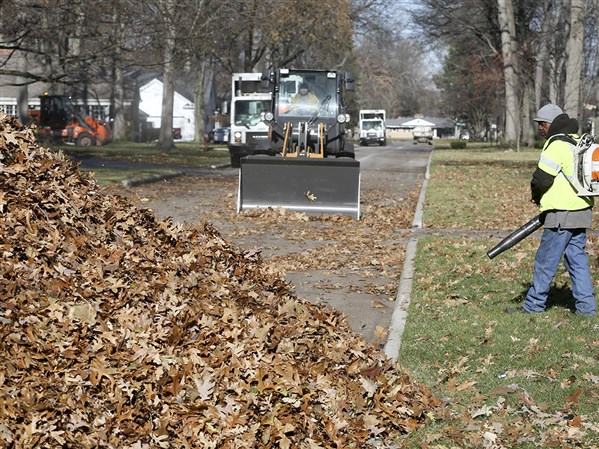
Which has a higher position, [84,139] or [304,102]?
[304,102]

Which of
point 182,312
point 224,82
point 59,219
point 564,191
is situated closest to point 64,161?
point 59,219

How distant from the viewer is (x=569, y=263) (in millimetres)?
9102

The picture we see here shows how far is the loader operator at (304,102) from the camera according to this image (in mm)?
22469

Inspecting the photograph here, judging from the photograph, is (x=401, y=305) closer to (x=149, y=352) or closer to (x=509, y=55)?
(x=149, y=352)

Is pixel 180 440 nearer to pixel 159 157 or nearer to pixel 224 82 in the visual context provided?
pixel 159 157

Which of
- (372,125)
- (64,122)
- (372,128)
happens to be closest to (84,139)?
(64,122)

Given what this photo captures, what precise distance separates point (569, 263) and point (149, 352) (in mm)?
4704

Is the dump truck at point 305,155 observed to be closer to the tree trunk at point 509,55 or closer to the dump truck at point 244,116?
the dump truck at point 244,116

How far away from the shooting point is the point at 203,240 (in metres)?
8.91

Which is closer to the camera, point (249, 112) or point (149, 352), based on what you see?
point (149, 352)

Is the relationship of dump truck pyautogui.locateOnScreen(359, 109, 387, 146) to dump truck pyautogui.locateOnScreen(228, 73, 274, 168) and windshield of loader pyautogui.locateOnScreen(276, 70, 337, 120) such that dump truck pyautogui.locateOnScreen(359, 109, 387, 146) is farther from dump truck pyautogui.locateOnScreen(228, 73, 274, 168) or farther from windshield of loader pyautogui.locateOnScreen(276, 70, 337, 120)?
windshield of loader pyautogui.locateOnScreen(276, 70, 337, 120)

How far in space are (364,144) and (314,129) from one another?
62115 mm

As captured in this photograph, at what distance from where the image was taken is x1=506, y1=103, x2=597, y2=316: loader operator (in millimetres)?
8844

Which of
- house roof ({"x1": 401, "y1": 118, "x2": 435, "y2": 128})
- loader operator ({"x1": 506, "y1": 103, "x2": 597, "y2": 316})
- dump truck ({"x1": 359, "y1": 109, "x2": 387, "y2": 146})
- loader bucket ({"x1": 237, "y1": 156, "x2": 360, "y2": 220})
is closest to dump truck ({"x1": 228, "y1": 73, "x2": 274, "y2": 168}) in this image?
loader bucket ({"x1": 237, "y1": 156, "x2": 360, "y2": 220})
